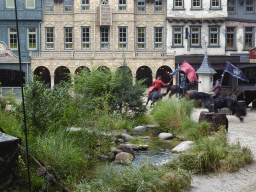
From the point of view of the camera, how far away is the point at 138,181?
4.93 metres

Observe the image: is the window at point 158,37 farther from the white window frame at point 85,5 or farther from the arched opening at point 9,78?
the arched opening at point 9,78

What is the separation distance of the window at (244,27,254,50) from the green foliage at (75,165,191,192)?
2539 cm

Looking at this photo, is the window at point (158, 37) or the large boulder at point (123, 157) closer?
the large boulder at point (123, 157)

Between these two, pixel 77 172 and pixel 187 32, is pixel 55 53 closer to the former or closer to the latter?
pixel 187 32

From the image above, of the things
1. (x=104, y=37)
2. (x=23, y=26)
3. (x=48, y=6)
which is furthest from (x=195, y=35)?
(x=23, y=26)

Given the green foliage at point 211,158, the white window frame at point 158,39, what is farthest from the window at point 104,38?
the green foliage at point 211,158

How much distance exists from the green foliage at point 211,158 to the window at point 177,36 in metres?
22.3

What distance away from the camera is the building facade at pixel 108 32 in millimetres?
27297

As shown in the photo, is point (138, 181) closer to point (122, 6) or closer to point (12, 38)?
point (122, 6)

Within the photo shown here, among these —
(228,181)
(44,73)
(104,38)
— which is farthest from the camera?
(44,73)

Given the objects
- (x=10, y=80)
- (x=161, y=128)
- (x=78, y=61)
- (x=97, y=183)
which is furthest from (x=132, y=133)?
(x=10, y=80)

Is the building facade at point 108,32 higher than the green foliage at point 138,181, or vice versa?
the building facade at point 108,32

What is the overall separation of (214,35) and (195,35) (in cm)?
164

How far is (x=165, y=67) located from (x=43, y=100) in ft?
76.6
